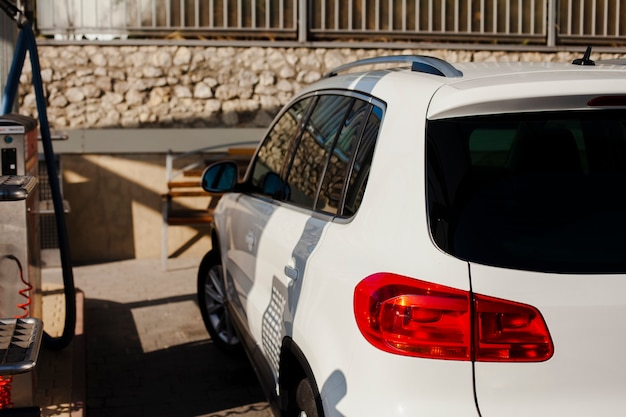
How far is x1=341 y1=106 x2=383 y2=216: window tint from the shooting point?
10.9ft

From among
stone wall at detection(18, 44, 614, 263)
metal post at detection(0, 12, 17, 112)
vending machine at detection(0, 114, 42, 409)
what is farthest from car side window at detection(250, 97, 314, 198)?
stone wall at detection(18, 44, 614, 263)

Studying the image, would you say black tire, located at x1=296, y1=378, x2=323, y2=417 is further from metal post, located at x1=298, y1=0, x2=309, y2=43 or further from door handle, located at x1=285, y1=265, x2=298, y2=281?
metal post, located at x1=298, y1=0, x2=309, y2=43

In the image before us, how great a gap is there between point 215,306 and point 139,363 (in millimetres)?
616

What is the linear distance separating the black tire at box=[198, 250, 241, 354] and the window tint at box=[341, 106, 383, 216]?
2761 mm

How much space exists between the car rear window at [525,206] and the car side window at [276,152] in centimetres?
168

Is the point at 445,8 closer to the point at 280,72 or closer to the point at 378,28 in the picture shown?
the point at 378,28

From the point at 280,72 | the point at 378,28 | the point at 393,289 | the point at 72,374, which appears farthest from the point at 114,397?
the point at 378,28

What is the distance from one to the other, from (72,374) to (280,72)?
5.48 meters

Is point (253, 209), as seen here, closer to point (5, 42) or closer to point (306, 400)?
point (306, 400)

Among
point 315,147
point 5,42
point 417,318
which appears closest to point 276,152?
point 315,147

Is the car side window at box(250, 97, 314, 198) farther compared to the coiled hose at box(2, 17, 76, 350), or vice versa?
the coiled hose at box(2, 17, 76, 350)

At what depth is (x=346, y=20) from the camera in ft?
34.8

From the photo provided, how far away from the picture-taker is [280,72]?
1045cm

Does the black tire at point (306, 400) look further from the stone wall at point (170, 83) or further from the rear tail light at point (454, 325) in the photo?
the stone wall at point (170, 83)
